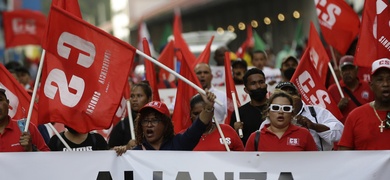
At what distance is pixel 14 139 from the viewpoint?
9.80 metres

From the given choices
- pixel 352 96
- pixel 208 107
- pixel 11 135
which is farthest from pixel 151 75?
pixel 208 107

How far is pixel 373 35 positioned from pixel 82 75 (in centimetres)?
325

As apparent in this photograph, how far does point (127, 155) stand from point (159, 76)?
27.1 ft

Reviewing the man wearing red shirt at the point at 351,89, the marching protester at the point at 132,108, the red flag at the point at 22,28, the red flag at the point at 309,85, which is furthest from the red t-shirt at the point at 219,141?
the red flag at the point at 22,28

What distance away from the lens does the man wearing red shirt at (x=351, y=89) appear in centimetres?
1313

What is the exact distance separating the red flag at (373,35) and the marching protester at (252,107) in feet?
3.16

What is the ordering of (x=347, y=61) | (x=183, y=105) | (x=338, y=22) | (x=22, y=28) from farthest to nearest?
1. (x=22, y=28)
2. (x=338, y=22)
3. (x=347, y=61)
4. (x=183, y=105)

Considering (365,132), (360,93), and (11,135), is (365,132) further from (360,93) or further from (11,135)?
(360,93)

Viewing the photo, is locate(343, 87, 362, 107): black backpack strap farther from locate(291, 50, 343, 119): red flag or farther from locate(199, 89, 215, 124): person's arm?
locate(199, 89, 215, 124): person's arm

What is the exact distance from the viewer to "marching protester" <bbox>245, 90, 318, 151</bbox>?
9.47 m

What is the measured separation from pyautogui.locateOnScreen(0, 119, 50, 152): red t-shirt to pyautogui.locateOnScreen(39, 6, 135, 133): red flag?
433 mm

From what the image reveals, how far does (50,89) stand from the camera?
952 cm

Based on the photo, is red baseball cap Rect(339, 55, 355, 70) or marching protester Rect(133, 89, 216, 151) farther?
red baseball cap Rect(339, 55, 355, 70)

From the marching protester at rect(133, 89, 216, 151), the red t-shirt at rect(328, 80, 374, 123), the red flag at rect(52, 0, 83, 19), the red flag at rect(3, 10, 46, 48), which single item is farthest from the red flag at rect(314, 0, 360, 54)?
the red flag at rect(3, 10, 46, 48)
